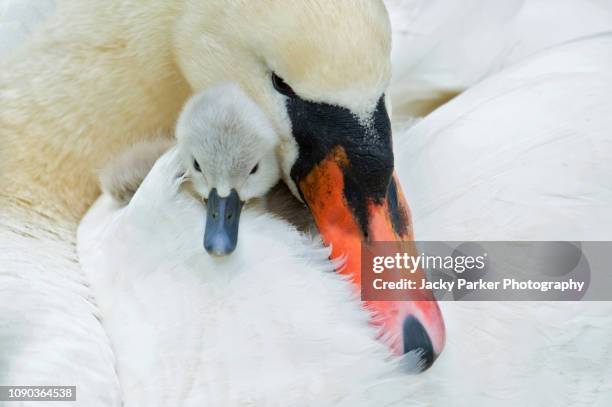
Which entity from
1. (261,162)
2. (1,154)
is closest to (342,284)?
(261,162)

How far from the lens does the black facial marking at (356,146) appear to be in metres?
2.27

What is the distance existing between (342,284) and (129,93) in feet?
2.64

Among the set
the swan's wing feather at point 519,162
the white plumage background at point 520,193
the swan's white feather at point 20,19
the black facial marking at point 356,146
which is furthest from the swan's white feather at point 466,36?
the swan's white feather at point 20,19

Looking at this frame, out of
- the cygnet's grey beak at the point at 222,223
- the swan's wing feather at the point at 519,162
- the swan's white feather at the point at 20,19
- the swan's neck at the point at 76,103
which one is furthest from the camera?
the swan's white feather at the point at 20,19

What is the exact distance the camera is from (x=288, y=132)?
2.42 metres

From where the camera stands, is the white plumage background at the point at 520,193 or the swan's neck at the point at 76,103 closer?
the white plumage background at the point at 520,193

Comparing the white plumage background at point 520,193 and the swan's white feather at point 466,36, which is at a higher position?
the swan's white feather at point 466,36

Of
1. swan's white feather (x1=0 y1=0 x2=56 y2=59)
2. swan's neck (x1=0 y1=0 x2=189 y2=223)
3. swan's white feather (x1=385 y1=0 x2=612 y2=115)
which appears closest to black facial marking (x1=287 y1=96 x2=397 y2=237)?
swan's neck (x1=0 y1=0 x2=189 y2=223)

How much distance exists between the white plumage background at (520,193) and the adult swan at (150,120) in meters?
0.18

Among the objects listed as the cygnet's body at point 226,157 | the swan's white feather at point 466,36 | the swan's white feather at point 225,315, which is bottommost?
the swan's white feather at point 225,315

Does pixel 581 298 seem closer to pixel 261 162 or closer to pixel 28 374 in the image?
pixel 261 162

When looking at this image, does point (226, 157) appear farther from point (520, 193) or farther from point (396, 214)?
point (520, 193)

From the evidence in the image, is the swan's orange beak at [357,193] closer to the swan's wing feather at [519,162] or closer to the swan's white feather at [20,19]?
the swan's wing feather at [519,162]

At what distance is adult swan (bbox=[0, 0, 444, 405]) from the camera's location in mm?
2271
